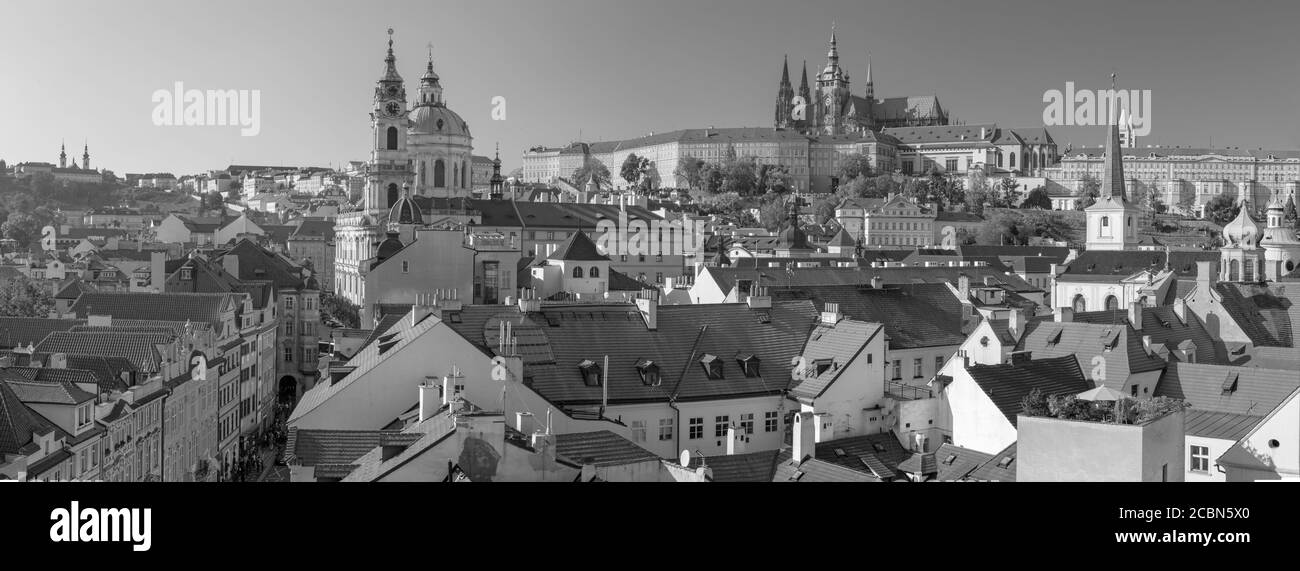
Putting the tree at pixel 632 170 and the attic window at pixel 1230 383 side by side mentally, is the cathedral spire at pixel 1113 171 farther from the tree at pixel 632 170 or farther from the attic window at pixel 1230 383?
the tree at pixel 632 170

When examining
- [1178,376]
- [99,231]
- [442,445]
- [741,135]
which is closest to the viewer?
[442,445]

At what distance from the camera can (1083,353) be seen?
62.3ft

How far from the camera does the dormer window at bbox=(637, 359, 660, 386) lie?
17.4 meters

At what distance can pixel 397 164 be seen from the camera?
57094 millimetres

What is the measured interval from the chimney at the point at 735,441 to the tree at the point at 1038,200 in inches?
4053

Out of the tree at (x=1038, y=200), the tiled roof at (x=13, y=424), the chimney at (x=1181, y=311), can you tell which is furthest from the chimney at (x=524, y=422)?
the tree at (x=1038, y=200)

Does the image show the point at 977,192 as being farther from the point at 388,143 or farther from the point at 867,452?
the point at 867,452

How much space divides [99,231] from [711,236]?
102 ft

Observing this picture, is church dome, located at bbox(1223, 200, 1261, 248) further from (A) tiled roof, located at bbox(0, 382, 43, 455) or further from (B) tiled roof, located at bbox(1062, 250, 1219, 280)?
(A) tiled roof, located at bbox(0, 382, 43, 455)

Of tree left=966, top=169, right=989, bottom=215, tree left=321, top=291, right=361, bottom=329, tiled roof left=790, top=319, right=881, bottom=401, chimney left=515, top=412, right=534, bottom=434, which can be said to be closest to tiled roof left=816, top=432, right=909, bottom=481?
tiled roof left=790, top=319, right=881, bottom=401

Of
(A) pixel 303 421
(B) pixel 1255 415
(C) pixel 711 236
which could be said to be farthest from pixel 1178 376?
(C) pixel 711 236

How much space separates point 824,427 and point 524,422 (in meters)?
5.22

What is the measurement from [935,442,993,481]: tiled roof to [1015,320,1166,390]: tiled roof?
312cm
